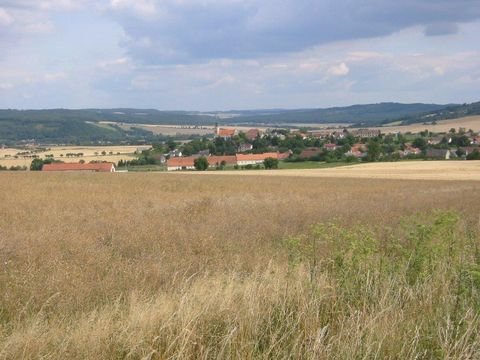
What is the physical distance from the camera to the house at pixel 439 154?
83.6 m

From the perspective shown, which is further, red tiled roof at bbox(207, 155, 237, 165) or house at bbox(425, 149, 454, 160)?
red tiled roof at bbox(207, 155, 237, 165)

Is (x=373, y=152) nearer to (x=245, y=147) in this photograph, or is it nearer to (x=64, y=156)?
(x=245, y=147)

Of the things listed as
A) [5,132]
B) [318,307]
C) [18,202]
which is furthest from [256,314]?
[5,132]

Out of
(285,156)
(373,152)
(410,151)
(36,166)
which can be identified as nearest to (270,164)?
(285,156)

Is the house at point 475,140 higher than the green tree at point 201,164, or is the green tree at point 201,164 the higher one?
the house at point 475,140

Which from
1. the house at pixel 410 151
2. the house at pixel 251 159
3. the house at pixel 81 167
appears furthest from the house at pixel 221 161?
the house at pixel 410 151

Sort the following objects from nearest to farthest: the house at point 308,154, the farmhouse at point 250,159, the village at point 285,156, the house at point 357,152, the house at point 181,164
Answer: the village at point 285,156 → the house at point 181,164 → the farmhouse at point 250,159 → the house at point 308,154 → the house at point 357,152

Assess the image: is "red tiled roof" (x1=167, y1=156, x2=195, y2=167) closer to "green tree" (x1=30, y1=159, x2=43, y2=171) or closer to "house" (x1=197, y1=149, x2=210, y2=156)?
"green tree" (x1=30, y1=159, x2=43, y2=171)

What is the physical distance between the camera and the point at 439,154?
86.6 m

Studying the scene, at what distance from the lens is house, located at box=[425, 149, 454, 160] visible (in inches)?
3292

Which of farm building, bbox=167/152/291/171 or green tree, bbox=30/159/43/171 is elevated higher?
green tree, bbox=30/159/43/171

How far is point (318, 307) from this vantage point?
14.1 feet

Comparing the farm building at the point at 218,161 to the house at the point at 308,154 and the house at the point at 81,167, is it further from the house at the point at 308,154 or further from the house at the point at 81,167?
the house at the point at 81,167

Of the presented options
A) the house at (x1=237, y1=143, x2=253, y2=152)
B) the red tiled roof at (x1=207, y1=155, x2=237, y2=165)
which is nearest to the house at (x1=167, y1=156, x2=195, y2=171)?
the red tiled roof at (x1=207, y1=155, x2=237, y2=165)
